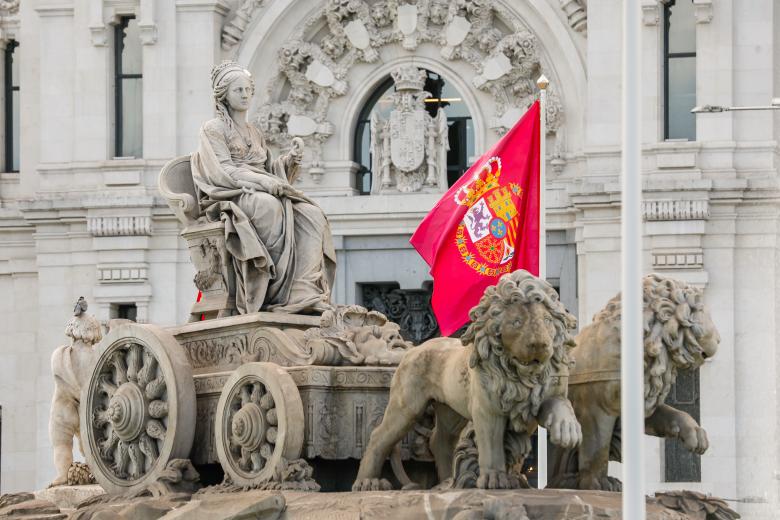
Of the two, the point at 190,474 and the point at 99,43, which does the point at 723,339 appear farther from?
the point at 190,474

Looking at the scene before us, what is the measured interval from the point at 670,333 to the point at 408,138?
22.3 meters

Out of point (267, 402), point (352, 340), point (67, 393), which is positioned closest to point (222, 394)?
point (267, 402)

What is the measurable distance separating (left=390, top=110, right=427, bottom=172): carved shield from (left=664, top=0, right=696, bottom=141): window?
4248mm

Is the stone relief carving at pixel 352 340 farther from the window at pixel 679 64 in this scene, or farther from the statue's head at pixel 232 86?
the window at pixel 679 64

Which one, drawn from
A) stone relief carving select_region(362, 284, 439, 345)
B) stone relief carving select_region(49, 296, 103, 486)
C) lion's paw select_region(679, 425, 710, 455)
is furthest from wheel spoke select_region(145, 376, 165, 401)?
stone relief carving select_region(362, 284, 439, 345)

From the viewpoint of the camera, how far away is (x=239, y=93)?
20453mm

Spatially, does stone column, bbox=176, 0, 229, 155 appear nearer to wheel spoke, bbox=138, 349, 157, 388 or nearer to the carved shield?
the carved shield

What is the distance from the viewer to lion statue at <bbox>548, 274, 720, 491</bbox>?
1730cm

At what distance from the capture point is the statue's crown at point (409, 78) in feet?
130

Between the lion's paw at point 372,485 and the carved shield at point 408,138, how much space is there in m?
21.4

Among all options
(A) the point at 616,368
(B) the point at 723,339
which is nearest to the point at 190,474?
(A) the point at 616,368

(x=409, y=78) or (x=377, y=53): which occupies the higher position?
(x=377, y=53)

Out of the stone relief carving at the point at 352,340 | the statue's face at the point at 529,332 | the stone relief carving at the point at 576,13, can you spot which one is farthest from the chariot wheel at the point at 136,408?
the stone relief carving at the point at 576,13

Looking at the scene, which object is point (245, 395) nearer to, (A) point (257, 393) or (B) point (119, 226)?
(A) point (257, 393)
